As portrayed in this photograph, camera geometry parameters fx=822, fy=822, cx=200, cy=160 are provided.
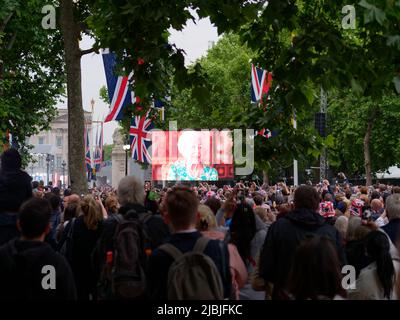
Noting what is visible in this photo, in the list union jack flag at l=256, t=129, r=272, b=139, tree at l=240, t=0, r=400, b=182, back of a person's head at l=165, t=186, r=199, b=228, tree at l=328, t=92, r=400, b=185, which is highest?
tree at l=328, t=92, r=400, b=185

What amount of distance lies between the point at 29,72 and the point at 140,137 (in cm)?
1022

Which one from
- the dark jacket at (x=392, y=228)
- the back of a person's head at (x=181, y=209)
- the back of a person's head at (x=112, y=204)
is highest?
the back of a person's head at (x=181, y=209)

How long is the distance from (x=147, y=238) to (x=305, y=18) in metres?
6.42

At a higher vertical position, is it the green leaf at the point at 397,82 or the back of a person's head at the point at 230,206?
the green leaf at the point at 397,82

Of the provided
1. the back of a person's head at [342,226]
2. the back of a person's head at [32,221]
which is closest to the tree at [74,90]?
the back of a person's head at [342,226]

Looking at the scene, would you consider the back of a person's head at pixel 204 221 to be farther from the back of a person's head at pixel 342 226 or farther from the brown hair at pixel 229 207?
the back of a person's head at pixel 342 226

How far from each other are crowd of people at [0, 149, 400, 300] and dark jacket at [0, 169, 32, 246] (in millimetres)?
10

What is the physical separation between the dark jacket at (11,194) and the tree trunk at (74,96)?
454 inches

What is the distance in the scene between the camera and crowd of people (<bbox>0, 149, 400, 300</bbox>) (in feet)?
18.2

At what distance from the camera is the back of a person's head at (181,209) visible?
5.93 meters

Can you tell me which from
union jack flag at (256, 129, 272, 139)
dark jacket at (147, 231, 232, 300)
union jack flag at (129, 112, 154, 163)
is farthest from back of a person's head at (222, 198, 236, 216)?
union jack flag at (129, 112, 154, 163)

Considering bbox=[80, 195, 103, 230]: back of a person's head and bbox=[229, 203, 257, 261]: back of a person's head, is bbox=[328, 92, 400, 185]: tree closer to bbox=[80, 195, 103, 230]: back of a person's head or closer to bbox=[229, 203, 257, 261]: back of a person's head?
bbox=[229, 203, 257, 261]: back of a person's head

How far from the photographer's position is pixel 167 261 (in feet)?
18.9
